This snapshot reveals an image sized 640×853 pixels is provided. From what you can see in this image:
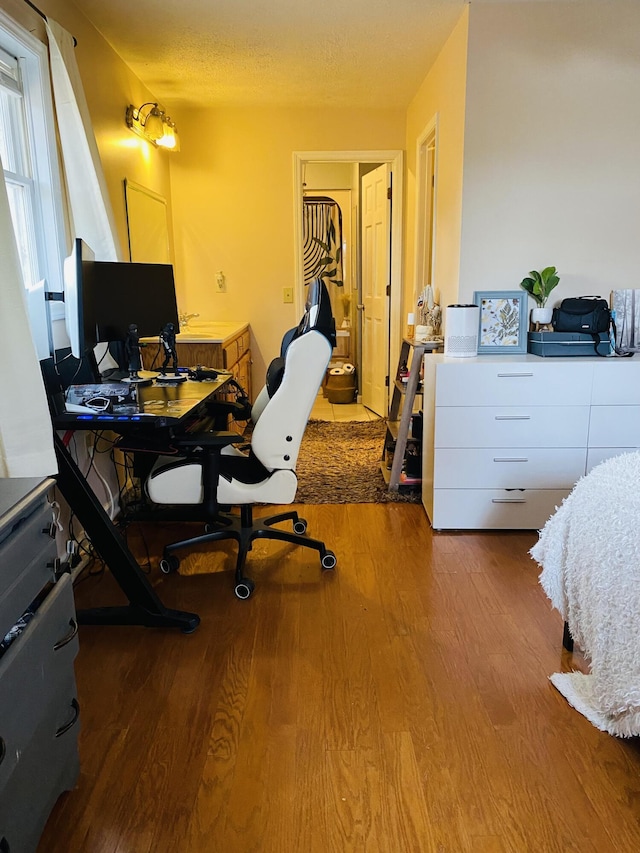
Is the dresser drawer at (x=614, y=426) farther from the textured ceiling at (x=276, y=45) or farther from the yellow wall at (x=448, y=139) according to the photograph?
the textured ceiling at (x=276, y=45)

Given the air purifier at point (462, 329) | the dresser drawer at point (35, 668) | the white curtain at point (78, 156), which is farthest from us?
the air purifier at point (462, 329)

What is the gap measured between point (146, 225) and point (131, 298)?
134cm

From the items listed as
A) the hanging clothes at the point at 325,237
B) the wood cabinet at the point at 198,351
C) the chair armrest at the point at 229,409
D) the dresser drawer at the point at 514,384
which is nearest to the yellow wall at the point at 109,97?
the wood cabinet at the point at 198,351

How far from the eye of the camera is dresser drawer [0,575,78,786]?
1.04 m

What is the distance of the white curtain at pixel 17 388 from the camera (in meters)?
1.68

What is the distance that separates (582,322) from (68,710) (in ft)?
9.00

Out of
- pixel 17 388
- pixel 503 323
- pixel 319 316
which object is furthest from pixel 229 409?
pixel 503 323

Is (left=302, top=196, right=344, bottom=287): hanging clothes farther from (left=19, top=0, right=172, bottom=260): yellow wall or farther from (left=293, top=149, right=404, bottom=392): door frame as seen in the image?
(left=19, top=0, right=172, bottom=260): yellow wall

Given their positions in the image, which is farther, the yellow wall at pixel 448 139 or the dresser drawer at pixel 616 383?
the yellow wall at pixel 448 139

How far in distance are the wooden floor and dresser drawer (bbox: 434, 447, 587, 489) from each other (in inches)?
19.7

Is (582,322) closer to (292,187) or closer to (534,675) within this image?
(534,675)

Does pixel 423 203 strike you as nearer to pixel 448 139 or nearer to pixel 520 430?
pixel 448 139

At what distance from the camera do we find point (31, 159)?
2.48 meters

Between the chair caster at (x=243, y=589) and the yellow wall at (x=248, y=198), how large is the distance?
2.98 meters
